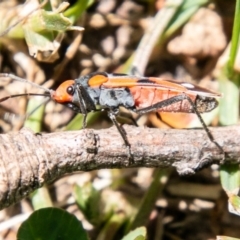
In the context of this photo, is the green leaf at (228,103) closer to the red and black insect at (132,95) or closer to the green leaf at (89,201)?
the red and black insect at (132,95)

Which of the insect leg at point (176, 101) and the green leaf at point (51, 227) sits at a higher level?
the insect leg at point (176, 101)

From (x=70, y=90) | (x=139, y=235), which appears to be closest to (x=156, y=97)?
(x=70, y=90)

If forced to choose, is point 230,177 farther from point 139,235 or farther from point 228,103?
point 139,235

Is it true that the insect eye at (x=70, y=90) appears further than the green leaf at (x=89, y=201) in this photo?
No

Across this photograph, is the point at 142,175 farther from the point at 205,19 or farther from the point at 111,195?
the point at 205,19

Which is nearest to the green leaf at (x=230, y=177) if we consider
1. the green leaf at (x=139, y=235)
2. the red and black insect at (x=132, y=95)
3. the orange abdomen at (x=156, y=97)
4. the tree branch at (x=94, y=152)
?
the tree branch at (x=94, y=152)

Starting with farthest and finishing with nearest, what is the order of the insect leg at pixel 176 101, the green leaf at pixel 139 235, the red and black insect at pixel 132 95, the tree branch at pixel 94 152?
1. the red and black insect at pixel 132 95
2. the insect leg at pixel 176 101
3. the green leaf at pixel 139 235
4. the tree branch at pixel 94 152

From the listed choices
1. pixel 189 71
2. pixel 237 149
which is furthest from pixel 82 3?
pixel 237 149
